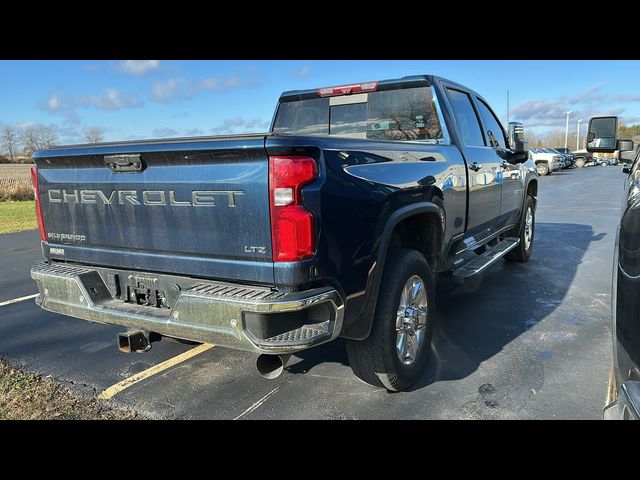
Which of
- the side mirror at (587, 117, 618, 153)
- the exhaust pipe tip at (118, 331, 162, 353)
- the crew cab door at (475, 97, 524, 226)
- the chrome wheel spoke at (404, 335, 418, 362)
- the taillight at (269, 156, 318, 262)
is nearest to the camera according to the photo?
the taillight at (269, 156, 318, 262)

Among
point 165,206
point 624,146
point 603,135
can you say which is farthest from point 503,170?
point 165,206

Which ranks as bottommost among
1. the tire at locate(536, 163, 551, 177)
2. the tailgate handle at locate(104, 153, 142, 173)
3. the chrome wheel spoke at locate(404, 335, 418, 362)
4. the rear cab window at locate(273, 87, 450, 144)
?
the tire at locate(536, 163, 551, 177)

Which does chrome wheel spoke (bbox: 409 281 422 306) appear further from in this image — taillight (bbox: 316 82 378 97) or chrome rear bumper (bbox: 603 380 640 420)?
taillight (bbox: 316 82 378 97)

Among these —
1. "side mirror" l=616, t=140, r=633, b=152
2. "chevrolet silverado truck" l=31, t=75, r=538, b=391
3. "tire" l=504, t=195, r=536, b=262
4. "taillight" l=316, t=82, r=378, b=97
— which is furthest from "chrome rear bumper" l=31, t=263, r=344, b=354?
"tire" l=504, t=195, r=536, b=262

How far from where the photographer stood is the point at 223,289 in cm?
248

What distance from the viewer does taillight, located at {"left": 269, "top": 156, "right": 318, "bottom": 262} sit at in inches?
90.4

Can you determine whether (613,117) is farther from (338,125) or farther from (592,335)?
(338,125)

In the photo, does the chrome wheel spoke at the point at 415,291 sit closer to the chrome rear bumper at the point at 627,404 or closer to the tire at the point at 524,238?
the chrome rear bumper at the point at 627,404

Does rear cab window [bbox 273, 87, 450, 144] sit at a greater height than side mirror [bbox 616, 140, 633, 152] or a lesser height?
greater

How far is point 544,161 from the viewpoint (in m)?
30.2

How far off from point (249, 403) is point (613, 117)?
13.6ft

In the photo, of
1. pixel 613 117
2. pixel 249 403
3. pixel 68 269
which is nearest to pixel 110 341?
pixel 68 269

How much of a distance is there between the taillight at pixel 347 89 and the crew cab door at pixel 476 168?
67cm

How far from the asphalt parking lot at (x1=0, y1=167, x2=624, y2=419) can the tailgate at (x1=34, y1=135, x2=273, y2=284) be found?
1.01 metres
